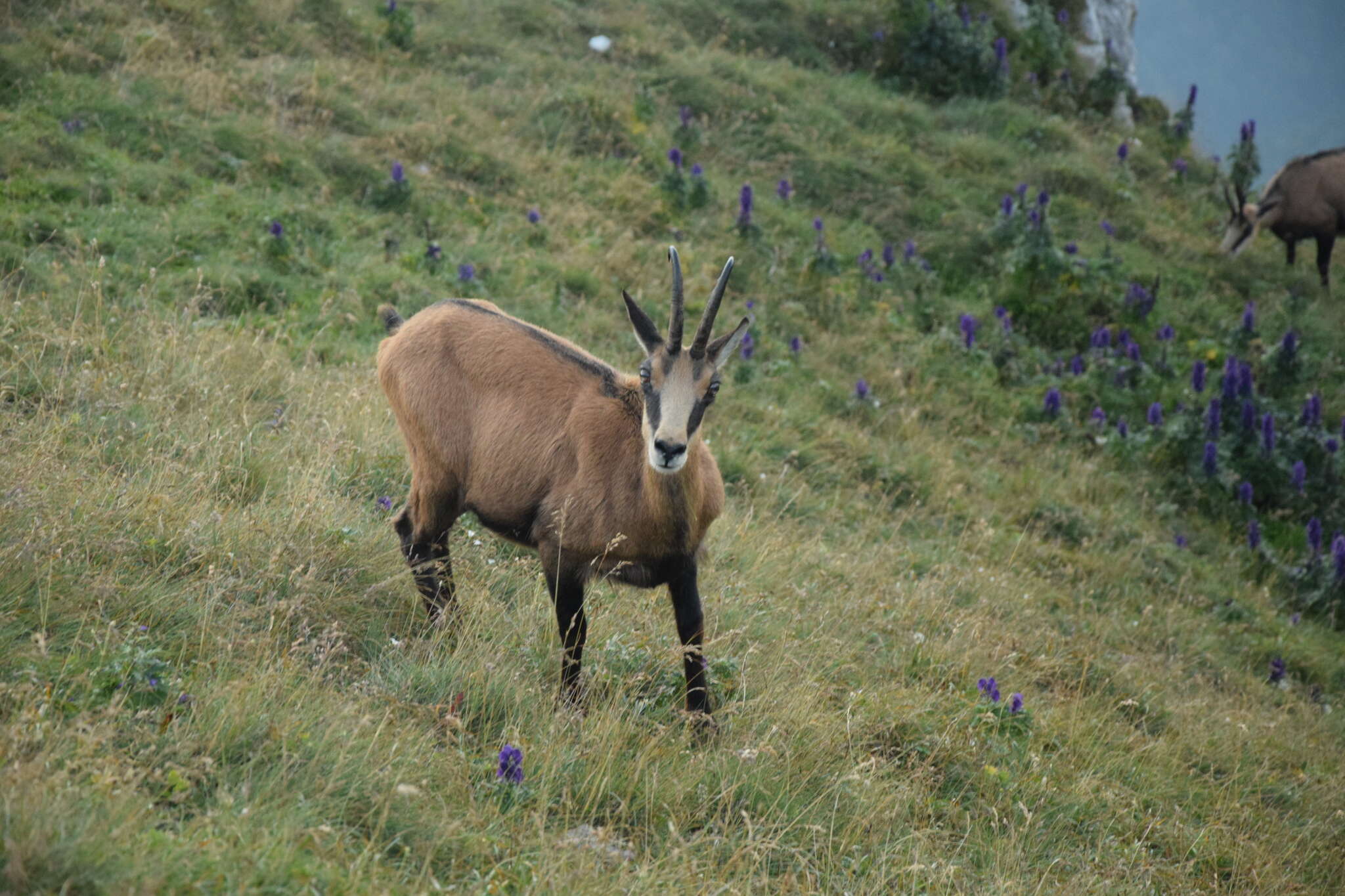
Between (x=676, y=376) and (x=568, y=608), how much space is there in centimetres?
112

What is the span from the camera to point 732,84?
14.7m

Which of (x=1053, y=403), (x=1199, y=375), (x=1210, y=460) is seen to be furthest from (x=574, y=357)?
(x=1199, y=375)

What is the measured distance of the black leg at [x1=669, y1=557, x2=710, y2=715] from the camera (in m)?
4.60

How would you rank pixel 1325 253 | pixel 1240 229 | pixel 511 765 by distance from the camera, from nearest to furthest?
pixel 511 765 < pixel 1325 253 < pixel 1240 229

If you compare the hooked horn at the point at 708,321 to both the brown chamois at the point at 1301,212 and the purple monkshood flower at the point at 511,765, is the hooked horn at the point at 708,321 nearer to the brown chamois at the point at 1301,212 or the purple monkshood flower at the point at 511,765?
the purple monkshood flower at the point at 511,765

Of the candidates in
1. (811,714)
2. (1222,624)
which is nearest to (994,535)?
(1222,624)

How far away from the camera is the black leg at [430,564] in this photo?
495 cm

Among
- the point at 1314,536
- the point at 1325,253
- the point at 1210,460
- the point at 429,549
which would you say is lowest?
the point at 1314,536

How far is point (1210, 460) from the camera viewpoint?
35.3ft

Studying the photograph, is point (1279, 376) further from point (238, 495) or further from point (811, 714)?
point (238, 495)

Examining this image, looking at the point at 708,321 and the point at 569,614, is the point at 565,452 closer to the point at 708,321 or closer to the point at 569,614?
the point at 569,614

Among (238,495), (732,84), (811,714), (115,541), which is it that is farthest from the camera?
(732,84)

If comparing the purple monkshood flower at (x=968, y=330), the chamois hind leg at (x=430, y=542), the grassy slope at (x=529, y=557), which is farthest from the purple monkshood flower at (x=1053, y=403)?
the chamois hind leg at (x=430, y=542)

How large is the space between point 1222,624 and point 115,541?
26.6ft
